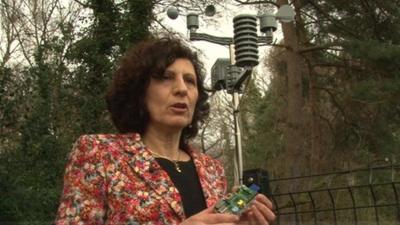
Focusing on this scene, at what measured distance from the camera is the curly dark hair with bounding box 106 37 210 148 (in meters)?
1.75

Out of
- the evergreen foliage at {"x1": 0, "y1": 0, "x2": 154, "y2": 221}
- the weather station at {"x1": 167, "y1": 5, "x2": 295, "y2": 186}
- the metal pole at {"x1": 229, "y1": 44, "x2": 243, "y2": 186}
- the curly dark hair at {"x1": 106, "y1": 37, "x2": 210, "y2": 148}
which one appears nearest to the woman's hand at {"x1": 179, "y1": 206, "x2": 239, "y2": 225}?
the curly dark hair at {"x1": 106, "y1": 37, "x2": 210, "y2": 148}

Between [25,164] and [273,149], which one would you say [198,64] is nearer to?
[25,164]

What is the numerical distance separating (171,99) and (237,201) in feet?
1.51

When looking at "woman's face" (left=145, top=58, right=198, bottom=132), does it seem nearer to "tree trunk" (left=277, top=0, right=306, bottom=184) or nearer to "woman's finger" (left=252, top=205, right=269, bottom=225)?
"woman's finger" (left=252, top=205, right=269, bottom=225)

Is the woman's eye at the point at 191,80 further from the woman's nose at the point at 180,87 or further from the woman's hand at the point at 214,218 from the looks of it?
the woman's hand at the point at 214,218

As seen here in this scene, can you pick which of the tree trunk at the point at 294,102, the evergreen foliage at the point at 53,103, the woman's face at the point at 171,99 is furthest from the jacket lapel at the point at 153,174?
the tree trunk at the point at 294,102

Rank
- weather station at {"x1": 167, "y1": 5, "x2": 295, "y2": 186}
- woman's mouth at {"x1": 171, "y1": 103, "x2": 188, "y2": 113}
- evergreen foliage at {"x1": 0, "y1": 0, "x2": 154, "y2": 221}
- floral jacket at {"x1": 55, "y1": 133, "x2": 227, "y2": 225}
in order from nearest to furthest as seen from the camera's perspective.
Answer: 1. floral jacket at {"x1": 55, "y1": 133, "x2": 227, "y2": 225}
2. woman's mouth at {"x1": 171, "y1": 103, "x2": 188, "y2": 113}
3. weather station at {"x1": 167, "y1": 5, "x2": 295, "y2": 186}
4. evergreen foliage at {"x1": 0, "y1": 0, "x2": 154, "y2": 221}

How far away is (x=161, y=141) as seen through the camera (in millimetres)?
1730

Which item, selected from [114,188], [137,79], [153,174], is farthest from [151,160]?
[137,79]

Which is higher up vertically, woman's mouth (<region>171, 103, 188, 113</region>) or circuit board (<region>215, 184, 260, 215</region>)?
woman's mouth (<region>171, 103, 188, 113</region>)

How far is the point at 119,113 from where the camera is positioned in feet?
5.87

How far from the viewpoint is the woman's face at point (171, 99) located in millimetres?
1710

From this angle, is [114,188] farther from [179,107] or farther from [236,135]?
[236,135]

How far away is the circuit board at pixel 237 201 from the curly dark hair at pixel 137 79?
1.59ft
